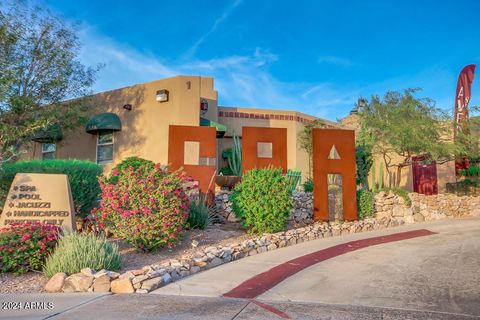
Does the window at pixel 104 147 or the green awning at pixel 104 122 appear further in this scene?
the window at pixel 104 147

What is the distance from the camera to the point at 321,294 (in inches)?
204

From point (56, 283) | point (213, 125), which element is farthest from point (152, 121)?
point (56, 283)

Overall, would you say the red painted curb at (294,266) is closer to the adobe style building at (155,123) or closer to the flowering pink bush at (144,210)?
the flowering pink bush at (144,210)

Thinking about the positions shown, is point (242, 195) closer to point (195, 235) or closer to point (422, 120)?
point (195, 235)

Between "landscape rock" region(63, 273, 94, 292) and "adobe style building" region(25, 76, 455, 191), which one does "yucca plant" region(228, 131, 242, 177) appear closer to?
"adobe style building" region(25, 76, 455, 191)

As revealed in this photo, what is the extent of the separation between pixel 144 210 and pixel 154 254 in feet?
3.05

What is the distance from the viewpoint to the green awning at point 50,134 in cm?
1686

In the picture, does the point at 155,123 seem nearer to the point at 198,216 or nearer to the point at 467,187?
the point at 198,216

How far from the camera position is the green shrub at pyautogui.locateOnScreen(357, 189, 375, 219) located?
12211 millimetres

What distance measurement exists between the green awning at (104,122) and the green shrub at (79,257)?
10966 mm

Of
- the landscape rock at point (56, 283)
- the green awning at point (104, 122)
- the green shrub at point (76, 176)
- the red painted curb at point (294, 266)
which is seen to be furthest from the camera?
the green awning at point (104, 122)

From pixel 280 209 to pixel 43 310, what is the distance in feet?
19.3

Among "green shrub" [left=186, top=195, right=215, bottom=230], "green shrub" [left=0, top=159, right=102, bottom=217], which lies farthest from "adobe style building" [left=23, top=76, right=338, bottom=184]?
"green shrub" [left=186, top=195, right=215, bottom=230]

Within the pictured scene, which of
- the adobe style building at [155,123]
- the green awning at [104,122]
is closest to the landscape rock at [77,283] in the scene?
the adobe style building at [155,123]
